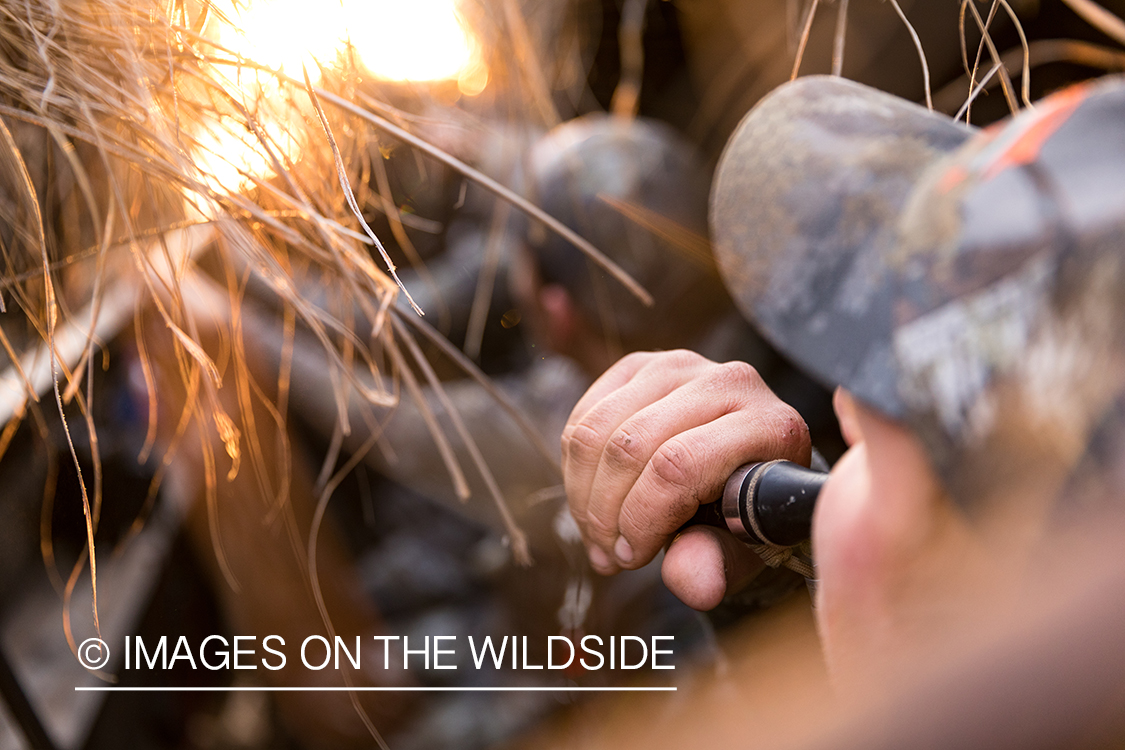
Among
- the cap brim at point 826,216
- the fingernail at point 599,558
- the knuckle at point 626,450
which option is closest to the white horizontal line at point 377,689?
the fingernail at point 599,558

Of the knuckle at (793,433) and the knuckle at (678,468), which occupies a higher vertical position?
the knuckle at (793,433)

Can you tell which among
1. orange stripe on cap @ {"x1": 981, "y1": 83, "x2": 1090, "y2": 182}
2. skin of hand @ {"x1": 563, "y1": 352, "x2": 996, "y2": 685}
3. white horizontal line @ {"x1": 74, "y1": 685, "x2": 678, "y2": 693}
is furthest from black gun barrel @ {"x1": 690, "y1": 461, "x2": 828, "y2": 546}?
white horizontal line @ {"x1": 74, "y1": 685, "x2": 678, "y2": 693}

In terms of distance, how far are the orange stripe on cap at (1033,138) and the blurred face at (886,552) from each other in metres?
0.08

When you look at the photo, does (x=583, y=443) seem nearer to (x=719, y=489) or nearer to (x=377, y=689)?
(x=719, y=489)

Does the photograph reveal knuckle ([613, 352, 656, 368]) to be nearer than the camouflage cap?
No

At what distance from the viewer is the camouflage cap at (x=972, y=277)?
167 millimetres

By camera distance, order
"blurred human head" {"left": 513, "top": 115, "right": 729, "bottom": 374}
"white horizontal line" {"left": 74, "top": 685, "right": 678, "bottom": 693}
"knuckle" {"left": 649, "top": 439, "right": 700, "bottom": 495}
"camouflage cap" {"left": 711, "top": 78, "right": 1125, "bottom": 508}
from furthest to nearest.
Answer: "blurred human head" {"left": 513, "top": 115, "right": 729, "bottom": 374}
"white horizontal line" {"left": 74, "top": 685, "right": 678, "bottom": 693}
"knuckle" {"left": 649, "top": 439, "right": 700, "bottom": 495}
"camouflage cap" {"left": 711, "top": 78, "right": 1125, "bottom": 508}

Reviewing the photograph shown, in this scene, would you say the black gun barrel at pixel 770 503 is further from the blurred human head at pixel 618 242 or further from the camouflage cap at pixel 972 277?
the blurred human head at pixel 618 242

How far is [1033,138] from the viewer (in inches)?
7.3

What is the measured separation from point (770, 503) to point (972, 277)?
128 millimetres

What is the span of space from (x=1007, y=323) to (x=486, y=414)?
1002mm

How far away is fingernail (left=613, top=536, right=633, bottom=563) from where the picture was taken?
0.34 metres

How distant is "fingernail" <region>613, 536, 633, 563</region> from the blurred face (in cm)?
13

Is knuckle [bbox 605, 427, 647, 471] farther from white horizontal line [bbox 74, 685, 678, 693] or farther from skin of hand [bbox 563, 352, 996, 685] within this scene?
white horizontal line [bbox 74, 685, 678, 693]
